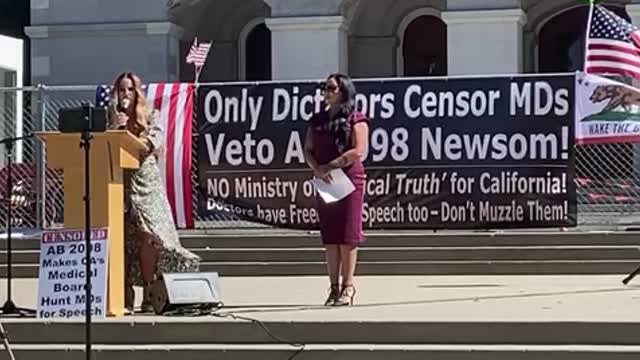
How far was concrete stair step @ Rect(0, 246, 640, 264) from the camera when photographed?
12562 millimetres

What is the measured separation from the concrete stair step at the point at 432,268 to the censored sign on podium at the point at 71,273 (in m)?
4.45

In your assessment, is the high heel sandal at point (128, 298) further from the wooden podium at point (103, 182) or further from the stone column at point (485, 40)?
the stone column at point (485, 40)

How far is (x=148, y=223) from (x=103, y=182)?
0.53 m

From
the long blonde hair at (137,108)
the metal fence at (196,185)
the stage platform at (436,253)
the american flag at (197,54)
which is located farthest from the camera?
the american flag at (197,54)

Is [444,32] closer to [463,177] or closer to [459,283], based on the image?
[463,177]

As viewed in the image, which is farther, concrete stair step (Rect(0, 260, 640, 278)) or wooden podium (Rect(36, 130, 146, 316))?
concrete stair step (Rect(0, 260, 640, 278))

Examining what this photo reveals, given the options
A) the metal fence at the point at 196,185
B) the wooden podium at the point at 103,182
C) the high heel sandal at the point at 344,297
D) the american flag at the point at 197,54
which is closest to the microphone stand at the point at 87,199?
the wooden podium at the point at 103,182

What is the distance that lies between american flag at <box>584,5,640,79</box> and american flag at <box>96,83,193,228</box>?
15.0 ft

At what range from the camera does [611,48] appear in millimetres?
12242

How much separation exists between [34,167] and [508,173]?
19.9 ft

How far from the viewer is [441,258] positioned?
42.0 feet

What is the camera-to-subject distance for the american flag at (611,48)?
39.6 ft

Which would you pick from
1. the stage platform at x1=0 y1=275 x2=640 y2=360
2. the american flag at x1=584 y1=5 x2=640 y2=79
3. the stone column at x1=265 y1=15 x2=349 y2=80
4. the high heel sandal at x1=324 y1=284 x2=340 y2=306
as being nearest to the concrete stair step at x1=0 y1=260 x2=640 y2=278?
the american flag at x1=584 y1=5 x2=640 y2=79

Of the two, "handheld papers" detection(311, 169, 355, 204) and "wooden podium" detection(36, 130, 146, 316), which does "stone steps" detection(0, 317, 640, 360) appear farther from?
"handheld papers" detection(311, 169, 355, 204)
